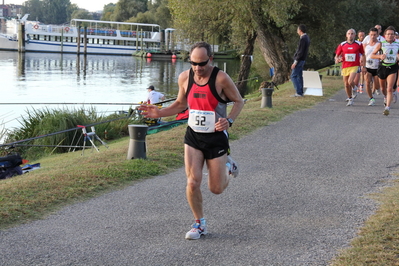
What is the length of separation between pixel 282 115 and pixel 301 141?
3.76 metres

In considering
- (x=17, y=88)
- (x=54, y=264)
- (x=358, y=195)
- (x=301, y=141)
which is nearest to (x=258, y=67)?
(x=17, y=88)

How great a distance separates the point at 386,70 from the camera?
1521 centimetres

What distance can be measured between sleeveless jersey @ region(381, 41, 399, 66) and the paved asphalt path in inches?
184

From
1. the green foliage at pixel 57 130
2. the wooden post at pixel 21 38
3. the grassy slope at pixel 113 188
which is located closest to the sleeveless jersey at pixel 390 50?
the grassy slope at pixel 113 188

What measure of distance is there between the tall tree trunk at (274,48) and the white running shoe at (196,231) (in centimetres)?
2337

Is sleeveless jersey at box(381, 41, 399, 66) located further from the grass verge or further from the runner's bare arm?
the runner's bare arm

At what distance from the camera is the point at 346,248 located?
568 centimetres

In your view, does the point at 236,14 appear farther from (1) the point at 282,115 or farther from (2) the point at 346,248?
(2) the point at 346,248

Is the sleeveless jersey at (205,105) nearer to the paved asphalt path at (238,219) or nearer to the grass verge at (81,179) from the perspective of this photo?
the paved asphalt path at (238,219)

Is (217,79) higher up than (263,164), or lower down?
higher up

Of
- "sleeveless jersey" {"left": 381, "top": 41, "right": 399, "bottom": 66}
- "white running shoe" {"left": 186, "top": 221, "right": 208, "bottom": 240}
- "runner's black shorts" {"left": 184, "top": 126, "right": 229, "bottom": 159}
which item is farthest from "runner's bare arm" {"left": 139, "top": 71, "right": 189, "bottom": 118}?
"sleeveless jersey" {"left": 381, "top": 41, "right": 399, "bottom": 66}

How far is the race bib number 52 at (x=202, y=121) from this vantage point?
19.0 ft

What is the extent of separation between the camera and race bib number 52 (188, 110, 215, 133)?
5797 mm

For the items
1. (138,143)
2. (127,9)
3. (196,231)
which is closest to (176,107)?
(196,231)
